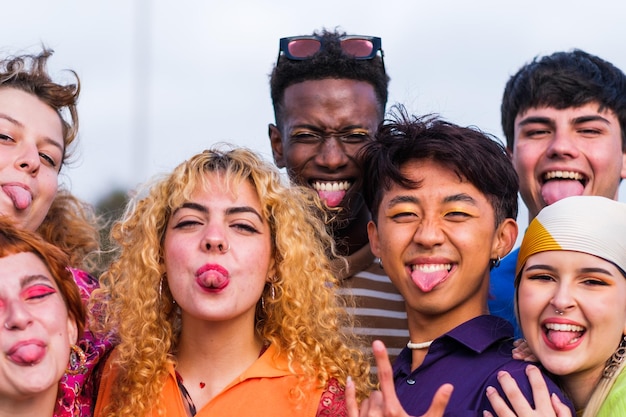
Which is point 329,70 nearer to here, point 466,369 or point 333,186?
point 333,186

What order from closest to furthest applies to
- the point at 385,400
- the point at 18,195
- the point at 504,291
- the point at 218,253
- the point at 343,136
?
the point at 385,400
the point at 218,253
the point at 18,195
the point at 504,291
the point at 343,136

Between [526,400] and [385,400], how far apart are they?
57 centimetres

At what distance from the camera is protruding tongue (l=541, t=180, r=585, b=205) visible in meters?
5.31

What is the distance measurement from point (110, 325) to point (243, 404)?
864 mm

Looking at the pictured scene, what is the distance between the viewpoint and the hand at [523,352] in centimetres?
387

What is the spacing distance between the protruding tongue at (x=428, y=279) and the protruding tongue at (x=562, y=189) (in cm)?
141

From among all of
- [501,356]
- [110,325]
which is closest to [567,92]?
[501,356]

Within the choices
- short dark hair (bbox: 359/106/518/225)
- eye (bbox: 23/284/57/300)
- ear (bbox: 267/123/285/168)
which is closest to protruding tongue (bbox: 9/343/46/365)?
eye (bbox: 23/284/57/300)

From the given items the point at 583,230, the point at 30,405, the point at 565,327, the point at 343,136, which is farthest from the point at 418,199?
the point at 30,405

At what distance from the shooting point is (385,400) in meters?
3.44

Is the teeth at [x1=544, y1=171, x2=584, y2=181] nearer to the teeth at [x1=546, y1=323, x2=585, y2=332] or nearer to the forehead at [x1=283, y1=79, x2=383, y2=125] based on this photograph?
the forehead at [x1=283, y1=79, x2=383, y2=125]

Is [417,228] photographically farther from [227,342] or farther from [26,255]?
[26,255]

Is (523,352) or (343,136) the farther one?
(343,136)

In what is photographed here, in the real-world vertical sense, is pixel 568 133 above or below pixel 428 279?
above
